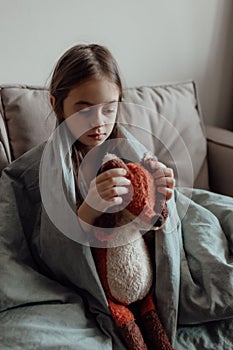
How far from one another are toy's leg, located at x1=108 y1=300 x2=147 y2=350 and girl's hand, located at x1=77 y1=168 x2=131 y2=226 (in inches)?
8.1

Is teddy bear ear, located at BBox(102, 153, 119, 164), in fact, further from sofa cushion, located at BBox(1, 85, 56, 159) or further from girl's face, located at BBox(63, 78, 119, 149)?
sofa cushion, located at BBox(1, 85, 56, 159)

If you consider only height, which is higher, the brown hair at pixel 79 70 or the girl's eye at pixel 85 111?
the brown hair at pixel 79 70

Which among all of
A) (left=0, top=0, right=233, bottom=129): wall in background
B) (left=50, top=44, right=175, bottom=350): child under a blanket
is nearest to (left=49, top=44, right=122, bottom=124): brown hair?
(left=50, top=44, right=175, bottom=350): child under a blanket

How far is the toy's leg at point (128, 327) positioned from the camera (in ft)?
2.84

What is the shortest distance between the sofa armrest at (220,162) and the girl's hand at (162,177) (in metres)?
0.57

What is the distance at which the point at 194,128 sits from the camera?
4.68 ft

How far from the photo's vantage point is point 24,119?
3.62 ft

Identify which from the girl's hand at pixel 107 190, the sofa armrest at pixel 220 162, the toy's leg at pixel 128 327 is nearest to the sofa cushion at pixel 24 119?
→ the girl's hand at pixel 107 190

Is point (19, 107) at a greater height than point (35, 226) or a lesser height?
greater

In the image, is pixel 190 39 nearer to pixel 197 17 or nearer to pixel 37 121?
pixel 197 17

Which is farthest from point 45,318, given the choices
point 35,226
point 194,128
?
point 194,128

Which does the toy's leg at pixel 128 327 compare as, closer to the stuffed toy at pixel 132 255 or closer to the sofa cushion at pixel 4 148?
the stuffed toy at pixel 132 255

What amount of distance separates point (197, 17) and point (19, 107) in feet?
2.74

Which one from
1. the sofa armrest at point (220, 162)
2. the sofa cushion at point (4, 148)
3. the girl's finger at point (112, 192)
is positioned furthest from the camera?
the sofa armrest at point (220, 162)
